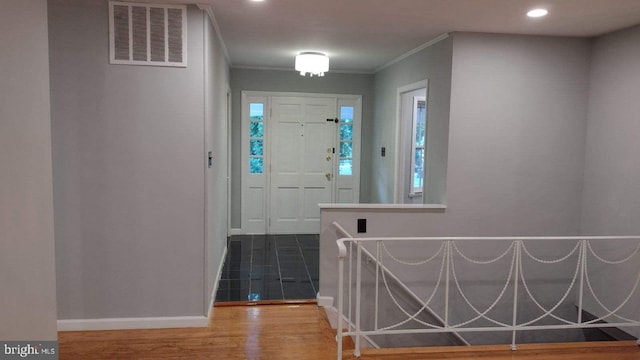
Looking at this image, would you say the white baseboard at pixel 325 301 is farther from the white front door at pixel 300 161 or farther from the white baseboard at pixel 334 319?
the white front door at pixel 300 161

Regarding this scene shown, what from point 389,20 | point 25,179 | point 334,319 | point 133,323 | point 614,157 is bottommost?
point 334,319

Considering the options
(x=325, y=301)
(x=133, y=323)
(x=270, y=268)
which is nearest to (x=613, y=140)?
(x=325, y=301)

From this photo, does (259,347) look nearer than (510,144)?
Yes

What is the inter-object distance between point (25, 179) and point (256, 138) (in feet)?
15.5

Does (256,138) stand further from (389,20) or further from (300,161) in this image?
(389,20)

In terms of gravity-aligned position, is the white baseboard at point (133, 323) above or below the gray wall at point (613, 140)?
below

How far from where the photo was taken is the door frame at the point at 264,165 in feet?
21.2

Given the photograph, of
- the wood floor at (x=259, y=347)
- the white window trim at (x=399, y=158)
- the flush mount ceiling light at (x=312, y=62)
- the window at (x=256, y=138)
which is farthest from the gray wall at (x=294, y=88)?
the wood floor at (x=259, y=347)

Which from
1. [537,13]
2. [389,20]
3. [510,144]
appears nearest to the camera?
[537,13]

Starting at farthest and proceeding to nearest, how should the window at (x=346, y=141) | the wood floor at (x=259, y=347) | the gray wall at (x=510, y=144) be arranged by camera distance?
the window at (x=346, y=141) → the gray wall at (x=510, y=144) → the wood floor at (x=259, y=347)

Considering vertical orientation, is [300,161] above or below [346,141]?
below

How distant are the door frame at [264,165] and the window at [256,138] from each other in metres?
0.05

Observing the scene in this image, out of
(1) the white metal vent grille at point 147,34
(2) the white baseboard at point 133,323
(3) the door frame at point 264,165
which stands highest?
(1) the white metal vent grille at point 147,34

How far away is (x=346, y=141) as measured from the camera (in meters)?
6.79
